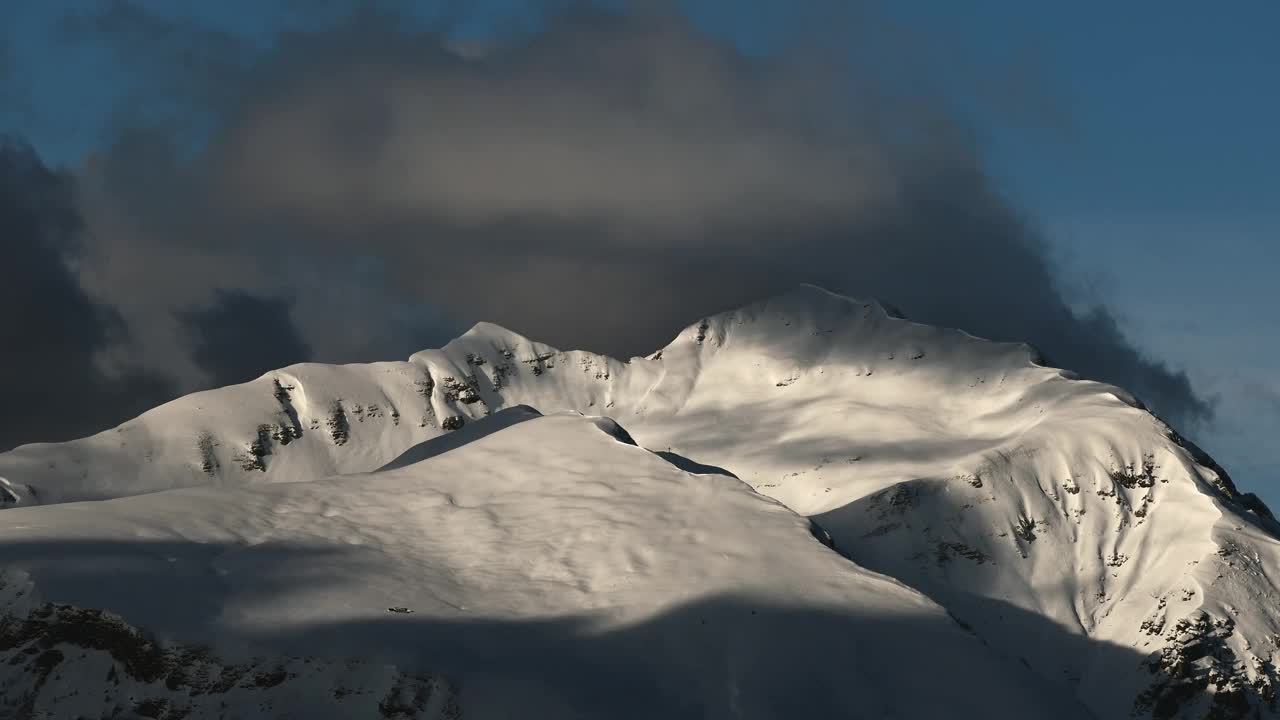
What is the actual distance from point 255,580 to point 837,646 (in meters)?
37.6

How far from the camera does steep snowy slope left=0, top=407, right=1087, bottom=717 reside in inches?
3310

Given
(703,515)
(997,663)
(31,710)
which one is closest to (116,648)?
(31,710)

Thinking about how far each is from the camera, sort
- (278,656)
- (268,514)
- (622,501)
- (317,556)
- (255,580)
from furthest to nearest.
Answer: (622,501) → (268,514) → (317,556) → (255,580) → (278,656)

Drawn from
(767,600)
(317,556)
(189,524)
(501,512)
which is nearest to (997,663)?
(767,600)

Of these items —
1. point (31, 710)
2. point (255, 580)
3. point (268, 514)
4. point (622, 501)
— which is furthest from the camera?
point (622, 501)

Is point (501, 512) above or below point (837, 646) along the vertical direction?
above

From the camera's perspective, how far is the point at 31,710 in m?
79.5

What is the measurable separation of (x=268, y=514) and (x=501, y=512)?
1755cm

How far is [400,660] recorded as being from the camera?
287 ft

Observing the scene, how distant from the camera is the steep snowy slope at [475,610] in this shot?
84062 mm

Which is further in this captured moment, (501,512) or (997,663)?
(501,512)

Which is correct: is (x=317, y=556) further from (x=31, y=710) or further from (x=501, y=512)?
(x=31, y=710)

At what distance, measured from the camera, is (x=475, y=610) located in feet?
318

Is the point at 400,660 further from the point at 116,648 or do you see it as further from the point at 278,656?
the point at 116,648
